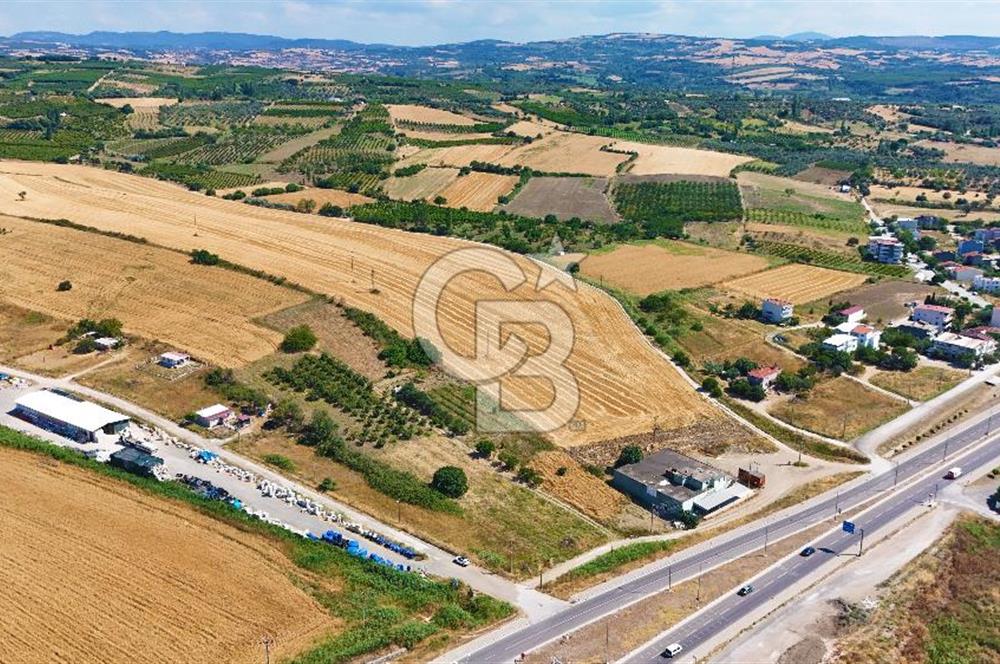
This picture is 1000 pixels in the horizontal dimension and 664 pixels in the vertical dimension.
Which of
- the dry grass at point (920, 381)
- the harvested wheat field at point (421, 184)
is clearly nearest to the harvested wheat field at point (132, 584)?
the dry grass at point (920, 381)

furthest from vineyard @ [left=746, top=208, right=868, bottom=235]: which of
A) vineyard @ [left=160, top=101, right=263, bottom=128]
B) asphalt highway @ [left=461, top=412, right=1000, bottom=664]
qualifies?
vineyard @ [left=160, top=101, right=263, bottom=128]

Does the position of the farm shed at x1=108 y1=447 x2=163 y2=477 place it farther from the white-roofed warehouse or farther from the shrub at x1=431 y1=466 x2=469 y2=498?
the shrub at x1=431 y1=466 x2=469 y2=498

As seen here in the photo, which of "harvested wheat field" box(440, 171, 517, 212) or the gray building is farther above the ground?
"harvested wheat field" box(440, 171, 517, 212)

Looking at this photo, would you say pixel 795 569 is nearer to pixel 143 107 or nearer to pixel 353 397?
pixel 353 397

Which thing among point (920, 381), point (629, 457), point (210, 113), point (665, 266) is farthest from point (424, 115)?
point (629, 457)

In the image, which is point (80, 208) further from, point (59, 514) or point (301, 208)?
point (59, 514)

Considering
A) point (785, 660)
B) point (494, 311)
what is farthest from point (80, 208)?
point (785, 660)

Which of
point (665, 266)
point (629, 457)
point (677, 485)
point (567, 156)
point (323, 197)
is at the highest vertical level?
point (567, 156)
